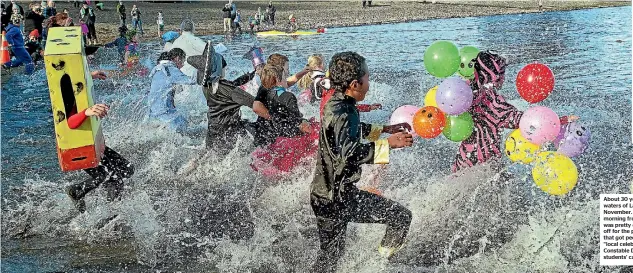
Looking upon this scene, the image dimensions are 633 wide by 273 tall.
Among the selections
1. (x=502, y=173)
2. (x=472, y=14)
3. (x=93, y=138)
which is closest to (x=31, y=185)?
(x=93, y=138)

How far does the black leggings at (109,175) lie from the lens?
6055 mm

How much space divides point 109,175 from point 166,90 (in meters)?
2.42

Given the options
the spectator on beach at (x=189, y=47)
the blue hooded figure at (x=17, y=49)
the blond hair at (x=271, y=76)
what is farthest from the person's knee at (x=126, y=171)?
the blue hooded figure at (x=17, y=49)

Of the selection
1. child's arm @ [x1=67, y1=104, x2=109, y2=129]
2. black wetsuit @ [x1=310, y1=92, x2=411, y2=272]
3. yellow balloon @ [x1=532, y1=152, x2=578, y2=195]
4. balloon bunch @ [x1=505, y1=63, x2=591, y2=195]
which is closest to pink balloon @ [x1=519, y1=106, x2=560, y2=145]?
balloon bunch @ [x1=505, y1=63, x2=591, y2=195]

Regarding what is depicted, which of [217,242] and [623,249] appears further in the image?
[217,242]

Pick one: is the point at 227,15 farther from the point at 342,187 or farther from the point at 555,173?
the point at 342,187

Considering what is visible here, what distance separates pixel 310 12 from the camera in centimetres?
3747

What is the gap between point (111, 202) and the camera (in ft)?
20.7

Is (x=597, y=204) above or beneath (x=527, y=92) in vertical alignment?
beneath

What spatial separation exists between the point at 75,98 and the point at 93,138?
0.37 metres

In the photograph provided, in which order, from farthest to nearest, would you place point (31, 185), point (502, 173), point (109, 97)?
point (109, 97)
point (31, 185)
point (502, 173)

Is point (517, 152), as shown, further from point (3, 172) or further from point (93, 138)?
point (3, 172)

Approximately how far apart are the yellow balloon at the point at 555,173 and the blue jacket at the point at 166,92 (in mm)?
4553

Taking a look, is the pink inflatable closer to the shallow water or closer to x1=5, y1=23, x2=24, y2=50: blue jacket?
the shallow water
